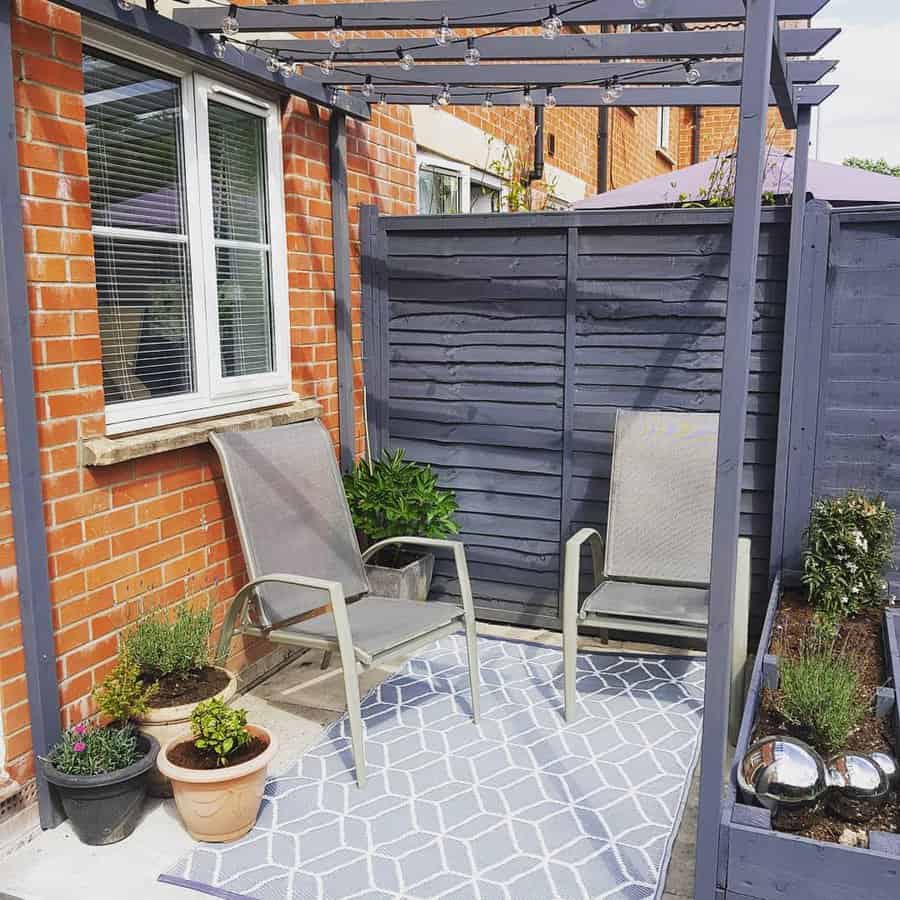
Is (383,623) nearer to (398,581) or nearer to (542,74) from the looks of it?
(398,581)

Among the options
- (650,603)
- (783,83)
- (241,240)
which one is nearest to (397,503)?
(650,603)

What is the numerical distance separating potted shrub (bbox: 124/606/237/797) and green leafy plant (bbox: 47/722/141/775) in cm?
14

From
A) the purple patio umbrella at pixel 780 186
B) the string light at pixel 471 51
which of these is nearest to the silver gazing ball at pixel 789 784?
the string light at pixel 471 51

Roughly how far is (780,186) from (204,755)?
3.84 m

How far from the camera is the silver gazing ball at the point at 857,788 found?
2287mm

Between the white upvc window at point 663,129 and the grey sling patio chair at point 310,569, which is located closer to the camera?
the grey sling patio chair at point 310,569

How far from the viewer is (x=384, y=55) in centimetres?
350

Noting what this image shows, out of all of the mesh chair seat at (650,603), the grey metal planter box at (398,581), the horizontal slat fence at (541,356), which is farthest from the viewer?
the grey metal planter box at (398,581)

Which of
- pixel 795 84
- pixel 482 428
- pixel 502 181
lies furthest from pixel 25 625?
pixel 502 181

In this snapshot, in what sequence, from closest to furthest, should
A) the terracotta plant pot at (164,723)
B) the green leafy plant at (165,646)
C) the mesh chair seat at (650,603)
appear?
the terracotta plant pot at (164,723)
the green leafy plant at (165,646)
the mesh chair seat at (650,603)

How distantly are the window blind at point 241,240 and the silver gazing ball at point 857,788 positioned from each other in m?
2.54

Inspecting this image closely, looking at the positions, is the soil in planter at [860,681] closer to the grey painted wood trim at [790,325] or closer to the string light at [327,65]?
the grey painted wood trim at [790,325]

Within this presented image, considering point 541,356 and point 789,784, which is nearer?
point 789,784

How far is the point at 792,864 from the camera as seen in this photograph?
80.4 inches
